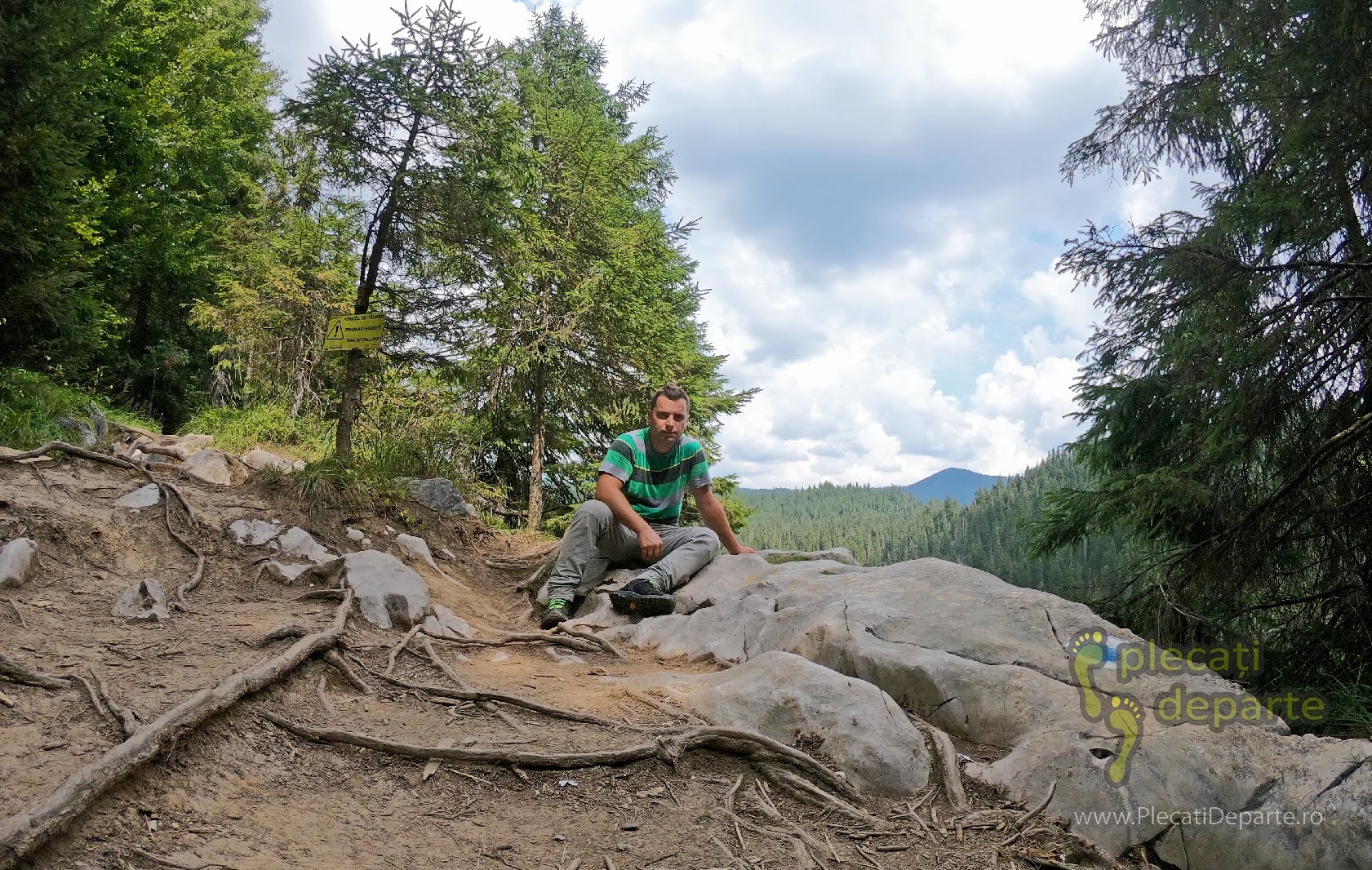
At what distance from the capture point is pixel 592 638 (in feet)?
17.8

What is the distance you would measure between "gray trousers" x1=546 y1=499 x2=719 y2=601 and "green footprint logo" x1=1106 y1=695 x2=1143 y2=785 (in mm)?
3354

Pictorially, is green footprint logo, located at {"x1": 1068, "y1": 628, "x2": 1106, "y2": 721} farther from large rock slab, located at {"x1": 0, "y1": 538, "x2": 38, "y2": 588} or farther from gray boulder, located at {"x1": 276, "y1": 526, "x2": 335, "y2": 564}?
large rock slab, located at {"x1": 0, "y1": 538, "x2": 38, "y2": 588}

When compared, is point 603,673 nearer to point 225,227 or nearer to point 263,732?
point 263,732

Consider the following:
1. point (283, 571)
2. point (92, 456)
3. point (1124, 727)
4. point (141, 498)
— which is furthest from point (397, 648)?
point (92, 456)

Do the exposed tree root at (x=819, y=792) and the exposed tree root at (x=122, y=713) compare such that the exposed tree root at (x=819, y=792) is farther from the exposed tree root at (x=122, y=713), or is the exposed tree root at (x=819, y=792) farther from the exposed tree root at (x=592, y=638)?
the exposed tree root at (x=122, y=713)

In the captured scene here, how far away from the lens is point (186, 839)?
2.45 metres

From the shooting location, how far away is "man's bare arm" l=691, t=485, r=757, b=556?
647 centimetres

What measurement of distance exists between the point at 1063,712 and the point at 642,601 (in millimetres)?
3117

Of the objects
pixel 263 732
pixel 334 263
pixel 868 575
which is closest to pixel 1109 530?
pixel 868 575

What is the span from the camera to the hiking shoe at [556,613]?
6039mm

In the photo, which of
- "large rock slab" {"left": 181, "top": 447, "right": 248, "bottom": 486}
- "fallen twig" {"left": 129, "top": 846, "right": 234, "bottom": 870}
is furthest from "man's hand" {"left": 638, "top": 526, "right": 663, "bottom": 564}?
"large rock slab" {"left": 181, "top": 447, "right": 248, "bottom": 486}

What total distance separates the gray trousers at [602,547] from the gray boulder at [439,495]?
2.86 meters

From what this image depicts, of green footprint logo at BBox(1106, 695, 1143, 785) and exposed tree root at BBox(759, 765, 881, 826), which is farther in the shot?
green footprint logo at BBox(1106, 695, 1143, 785)

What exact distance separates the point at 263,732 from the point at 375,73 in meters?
6.48
